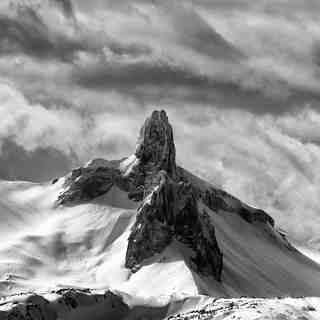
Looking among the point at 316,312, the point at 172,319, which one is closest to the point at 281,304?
the point at 316,312

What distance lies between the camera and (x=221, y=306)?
194875 mm

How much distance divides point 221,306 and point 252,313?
11671 millimetres

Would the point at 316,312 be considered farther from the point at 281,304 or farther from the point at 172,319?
the point at 172,319

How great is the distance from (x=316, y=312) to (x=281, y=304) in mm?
7412

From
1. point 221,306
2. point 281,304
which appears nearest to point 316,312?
point 281,304

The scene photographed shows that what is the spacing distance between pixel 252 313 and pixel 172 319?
18.4 metres

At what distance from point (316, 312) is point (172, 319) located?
30.2 m

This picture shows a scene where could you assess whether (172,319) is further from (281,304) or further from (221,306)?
(281,304)

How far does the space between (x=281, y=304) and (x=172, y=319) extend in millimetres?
23147

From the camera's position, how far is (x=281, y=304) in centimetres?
19112

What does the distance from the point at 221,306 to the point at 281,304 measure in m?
12.9

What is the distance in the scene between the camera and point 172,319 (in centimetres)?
19325

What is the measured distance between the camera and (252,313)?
606ft

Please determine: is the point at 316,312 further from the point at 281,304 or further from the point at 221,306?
the point at 221,306
